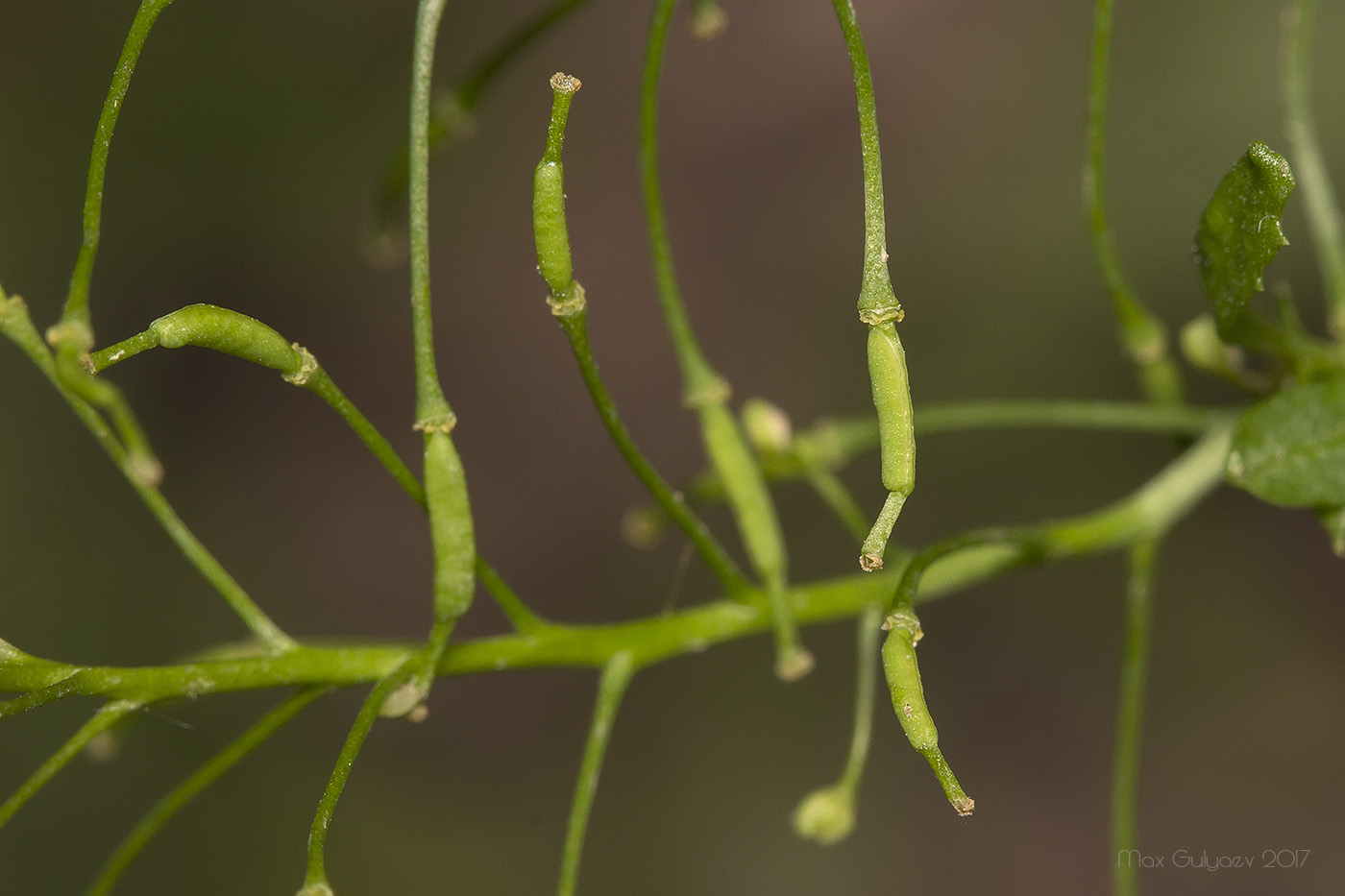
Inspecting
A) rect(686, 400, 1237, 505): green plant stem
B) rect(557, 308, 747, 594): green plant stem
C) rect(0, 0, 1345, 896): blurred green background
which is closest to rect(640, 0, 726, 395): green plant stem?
rect(557, 308, 747, 594): green plant stem

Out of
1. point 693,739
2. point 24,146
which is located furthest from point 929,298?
point 24,146

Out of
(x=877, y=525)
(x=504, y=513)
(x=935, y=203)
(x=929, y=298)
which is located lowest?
(x=877, y=525)

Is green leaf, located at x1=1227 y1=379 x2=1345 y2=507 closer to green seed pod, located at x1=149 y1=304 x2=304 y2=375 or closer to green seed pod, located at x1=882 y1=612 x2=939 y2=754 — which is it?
green seed pod, located at x1=882 y1=612 x2=939 y2=754

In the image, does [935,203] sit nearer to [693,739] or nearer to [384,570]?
[693,739]

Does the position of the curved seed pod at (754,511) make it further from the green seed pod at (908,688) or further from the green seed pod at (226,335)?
the green seed pod at (226,335)

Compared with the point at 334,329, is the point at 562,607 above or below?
below

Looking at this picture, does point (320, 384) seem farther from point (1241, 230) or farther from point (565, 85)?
point (1241, 230)
